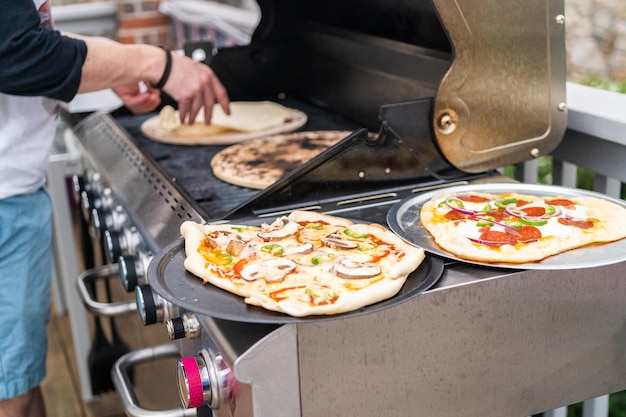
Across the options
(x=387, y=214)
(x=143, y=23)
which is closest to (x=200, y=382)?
(x=387, y=214)

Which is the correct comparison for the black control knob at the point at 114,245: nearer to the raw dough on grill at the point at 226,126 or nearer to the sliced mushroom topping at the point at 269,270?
the raw dough on grill at the point at 226,126

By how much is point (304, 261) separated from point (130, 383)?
803 millimetres

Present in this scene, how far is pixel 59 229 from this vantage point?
3.06 meters

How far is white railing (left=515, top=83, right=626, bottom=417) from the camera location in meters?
1.78

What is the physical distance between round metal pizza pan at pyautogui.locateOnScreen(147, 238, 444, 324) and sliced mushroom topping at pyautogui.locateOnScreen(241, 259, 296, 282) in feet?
0.18

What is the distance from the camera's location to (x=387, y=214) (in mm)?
1570

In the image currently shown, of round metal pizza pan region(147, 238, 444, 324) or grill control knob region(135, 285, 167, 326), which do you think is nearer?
round metal pizza pan region(147, 238, 444, 324)

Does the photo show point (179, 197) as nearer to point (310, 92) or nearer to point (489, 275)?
point (489, 275)

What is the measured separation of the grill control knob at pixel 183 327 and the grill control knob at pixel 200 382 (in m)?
0.08

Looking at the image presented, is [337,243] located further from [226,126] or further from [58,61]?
[226,126]

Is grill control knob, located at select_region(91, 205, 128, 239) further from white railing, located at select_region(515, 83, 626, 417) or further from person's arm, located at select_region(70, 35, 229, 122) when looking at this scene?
white railing, located at select_region(515, 83, 626, 417)

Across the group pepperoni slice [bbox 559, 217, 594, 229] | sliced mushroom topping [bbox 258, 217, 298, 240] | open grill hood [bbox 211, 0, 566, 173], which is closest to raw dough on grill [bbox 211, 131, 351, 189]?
open grill hood [bbox 211, 0, 566, 173]

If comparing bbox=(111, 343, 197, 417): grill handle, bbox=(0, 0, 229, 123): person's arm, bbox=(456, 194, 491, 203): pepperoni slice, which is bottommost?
bbox=(111, 343, 197, 417): grill handle

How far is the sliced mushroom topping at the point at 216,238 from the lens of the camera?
1393 millimetres
